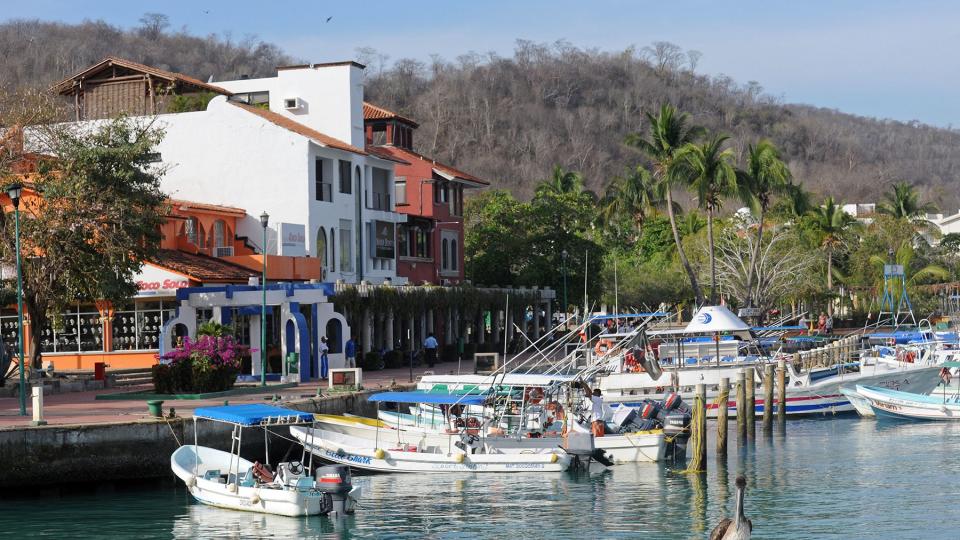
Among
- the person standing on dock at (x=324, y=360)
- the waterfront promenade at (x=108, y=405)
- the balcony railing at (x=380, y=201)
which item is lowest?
the waterfront promenade at (x=108, y=405)

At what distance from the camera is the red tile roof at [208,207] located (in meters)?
58.5

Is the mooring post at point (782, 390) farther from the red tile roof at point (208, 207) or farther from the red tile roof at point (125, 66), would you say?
the red tile roof at point (125, 66)

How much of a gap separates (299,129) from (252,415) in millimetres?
34617

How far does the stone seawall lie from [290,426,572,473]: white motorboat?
1.44m

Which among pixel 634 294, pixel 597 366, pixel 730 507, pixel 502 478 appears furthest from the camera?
pixel 634 294

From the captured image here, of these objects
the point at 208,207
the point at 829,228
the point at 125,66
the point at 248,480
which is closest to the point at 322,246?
the point at 208,207

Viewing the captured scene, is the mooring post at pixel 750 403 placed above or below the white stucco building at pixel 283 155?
below

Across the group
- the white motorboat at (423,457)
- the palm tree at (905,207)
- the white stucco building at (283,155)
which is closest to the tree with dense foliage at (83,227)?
the white stucco building at (283,155)

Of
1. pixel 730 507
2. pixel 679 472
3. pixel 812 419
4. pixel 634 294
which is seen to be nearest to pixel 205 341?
pixel 679 472

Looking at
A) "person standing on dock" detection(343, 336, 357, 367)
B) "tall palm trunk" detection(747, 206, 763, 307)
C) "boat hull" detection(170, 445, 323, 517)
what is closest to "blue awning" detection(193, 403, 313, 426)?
"boat hull" detection(170, 445, 323, 517)

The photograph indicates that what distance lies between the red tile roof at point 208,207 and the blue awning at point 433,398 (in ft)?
72.8

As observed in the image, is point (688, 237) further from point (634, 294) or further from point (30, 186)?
point (30, 186)

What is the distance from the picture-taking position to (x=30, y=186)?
5034 cm

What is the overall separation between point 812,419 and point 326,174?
26.2m
